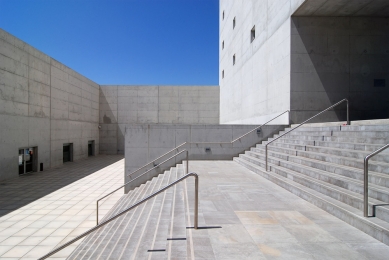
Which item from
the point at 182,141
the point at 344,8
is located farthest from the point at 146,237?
the point at 344,8

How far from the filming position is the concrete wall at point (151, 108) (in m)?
25.6

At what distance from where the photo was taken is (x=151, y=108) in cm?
2564

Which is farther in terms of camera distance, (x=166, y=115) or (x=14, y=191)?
(x=166, y=115)

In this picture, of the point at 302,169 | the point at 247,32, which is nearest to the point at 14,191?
the point at 302,169

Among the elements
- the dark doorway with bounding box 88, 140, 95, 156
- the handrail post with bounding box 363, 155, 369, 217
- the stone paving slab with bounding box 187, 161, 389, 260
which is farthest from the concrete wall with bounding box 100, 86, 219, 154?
the handrail post with bounding box 363, 155, 369, 217

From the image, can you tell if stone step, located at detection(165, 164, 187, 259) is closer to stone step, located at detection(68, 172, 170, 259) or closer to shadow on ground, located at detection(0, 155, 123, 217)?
stone step, located at detection(68, 172, 170, 259)

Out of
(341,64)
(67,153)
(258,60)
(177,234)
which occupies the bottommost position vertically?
(67,153)

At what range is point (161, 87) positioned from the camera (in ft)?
84.2

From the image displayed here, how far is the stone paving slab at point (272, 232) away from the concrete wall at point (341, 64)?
697 centimetres

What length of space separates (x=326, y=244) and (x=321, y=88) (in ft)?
31.2

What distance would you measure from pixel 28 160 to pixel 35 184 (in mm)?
3928

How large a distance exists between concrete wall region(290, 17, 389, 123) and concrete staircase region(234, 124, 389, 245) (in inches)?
112

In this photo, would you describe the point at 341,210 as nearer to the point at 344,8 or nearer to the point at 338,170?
the point at 338,170

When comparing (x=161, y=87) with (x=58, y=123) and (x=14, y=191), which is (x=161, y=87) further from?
(x=14, y=191)
